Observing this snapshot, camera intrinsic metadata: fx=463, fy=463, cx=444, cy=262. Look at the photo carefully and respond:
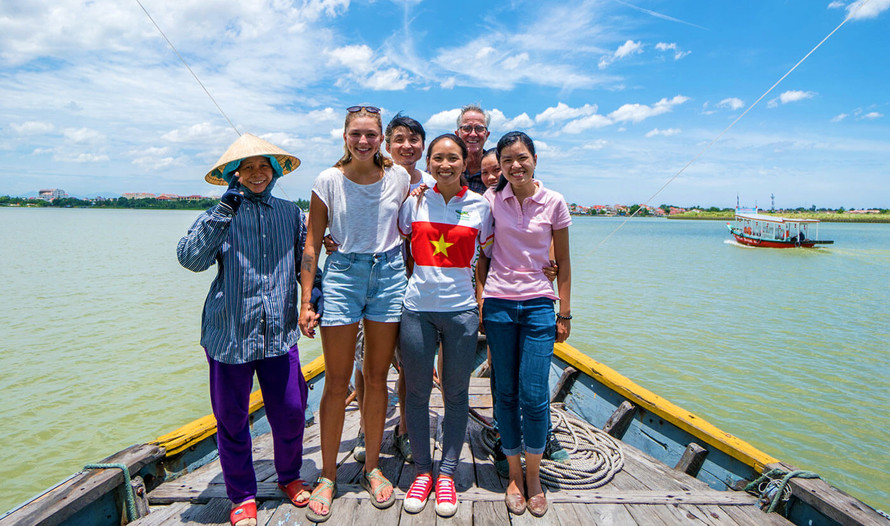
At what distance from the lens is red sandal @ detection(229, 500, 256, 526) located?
233 centimetres

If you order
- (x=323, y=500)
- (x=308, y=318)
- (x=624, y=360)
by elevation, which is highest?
(x=308, y=318)

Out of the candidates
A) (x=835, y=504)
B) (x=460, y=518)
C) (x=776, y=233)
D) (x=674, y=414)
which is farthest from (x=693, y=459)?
(x=776, y=233)

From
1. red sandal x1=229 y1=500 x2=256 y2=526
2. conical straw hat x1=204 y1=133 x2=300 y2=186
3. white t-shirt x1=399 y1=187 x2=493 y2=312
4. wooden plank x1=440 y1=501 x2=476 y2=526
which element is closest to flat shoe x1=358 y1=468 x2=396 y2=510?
wooden plank x1=440 y1=501 x2=476 y2=526

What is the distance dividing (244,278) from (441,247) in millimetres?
1017

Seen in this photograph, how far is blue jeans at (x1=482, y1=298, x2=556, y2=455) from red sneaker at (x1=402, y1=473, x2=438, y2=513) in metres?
0.48

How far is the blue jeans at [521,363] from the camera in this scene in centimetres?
253

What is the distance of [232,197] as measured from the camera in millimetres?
2340

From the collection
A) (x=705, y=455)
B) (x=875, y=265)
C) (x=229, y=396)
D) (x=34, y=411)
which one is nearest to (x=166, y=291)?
(x=34, y=411)

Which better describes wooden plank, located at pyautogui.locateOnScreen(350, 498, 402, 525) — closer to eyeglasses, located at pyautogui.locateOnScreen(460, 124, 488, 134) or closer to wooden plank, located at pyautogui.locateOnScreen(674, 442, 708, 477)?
wooden plank, located at pyautogui.locateOnScreen(674, 442, 708, 477)

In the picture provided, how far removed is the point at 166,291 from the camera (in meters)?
15.2

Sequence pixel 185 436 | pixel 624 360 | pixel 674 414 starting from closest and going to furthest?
pixel 185 436
pixel 674 414
pixel 624 360

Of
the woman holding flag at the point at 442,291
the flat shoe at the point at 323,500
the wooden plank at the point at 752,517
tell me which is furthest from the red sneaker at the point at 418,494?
the wooden plank at the point at 752,517

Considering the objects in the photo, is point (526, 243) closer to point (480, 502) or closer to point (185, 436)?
point (480, 502)

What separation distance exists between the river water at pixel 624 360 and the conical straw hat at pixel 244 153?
14.5ft
